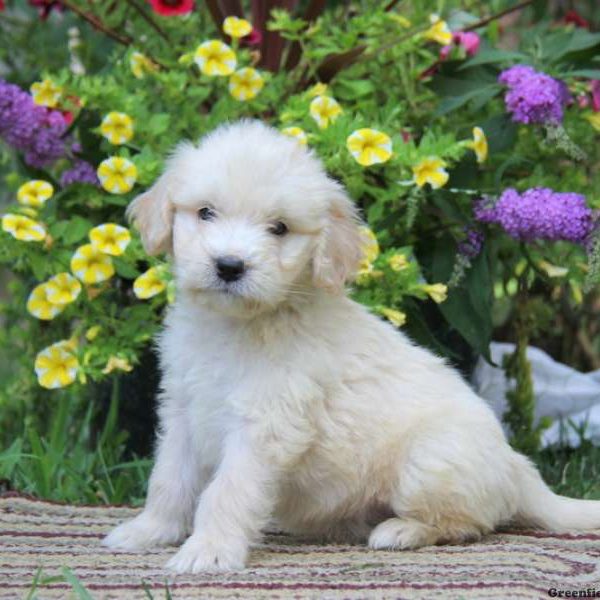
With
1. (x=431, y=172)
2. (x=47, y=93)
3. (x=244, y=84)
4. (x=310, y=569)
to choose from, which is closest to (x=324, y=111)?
(x=244, y=84)

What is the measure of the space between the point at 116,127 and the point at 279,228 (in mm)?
1456

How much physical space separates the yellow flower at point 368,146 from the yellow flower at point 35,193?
1160mm

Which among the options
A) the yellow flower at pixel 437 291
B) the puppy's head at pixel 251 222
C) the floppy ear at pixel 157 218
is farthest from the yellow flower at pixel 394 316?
the floppy ear at pixel 157 218

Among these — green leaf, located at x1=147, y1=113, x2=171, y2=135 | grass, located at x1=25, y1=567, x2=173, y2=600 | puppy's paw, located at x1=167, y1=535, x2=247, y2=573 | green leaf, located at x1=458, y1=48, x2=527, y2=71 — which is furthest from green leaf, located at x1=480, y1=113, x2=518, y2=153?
grass, located at x1=25, y1=567, x2=173, y2=600

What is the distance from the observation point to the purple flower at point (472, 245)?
4.54 metres

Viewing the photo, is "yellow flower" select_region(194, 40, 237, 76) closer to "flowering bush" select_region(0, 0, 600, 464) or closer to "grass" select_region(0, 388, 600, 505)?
"flowering bush" select_region(0, 0, 600, 464)

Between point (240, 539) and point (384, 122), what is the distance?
6.69ft

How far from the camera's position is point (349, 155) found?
174 inches

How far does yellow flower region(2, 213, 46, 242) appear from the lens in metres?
4.41

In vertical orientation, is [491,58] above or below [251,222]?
above

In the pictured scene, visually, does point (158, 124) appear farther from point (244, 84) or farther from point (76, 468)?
point (76, 468)

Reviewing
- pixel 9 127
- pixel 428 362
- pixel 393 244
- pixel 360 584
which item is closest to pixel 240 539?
pixel 360 584

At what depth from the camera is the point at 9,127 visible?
4.70 m

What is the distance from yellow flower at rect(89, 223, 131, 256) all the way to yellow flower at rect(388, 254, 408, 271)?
0.96m
